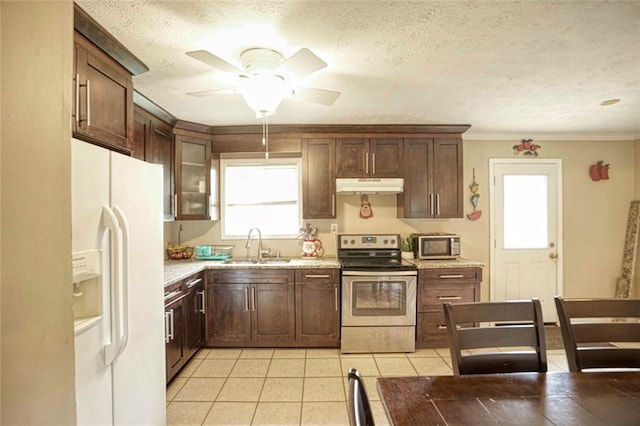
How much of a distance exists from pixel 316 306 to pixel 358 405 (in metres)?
2.53

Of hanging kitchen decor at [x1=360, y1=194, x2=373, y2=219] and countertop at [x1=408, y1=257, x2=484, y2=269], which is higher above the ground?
hanging kitchen decor at [x1=360, y1=194, x2=373, y2=219]

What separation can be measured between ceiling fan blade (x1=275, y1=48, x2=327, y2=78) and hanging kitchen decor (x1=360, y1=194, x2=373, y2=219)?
222 centimetres

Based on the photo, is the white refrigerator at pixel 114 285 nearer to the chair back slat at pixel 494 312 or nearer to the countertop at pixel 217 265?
the countertop at pixel 217 265

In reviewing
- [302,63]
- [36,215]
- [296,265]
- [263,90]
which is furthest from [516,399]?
[296,265]

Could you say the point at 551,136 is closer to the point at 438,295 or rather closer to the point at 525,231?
the point at 525,231

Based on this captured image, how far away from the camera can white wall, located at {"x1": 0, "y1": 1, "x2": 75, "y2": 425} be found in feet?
1.78

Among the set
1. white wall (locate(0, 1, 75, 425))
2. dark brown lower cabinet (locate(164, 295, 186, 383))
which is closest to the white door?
dark brown lower cabinet (locate(164, 295, 186, 383))

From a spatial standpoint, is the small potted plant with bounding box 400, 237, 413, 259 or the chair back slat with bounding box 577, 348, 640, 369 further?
the small potted plant with bounding box 400, 237, 413, 259

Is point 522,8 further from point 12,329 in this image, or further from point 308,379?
point 308,379

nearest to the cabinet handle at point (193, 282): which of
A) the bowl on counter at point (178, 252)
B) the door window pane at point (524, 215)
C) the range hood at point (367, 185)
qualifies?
the bowl on counter at point (178, 252)

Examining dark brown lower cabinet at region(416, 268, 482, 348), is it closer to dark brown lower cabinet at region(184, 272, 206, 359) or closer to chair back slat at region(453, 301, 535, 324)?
chair back slat at region(453, 301, 535, 324)

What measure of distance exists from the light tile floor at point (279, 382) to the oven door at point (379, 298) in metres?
0.35

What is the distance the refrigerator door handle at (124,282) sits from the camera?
139cm

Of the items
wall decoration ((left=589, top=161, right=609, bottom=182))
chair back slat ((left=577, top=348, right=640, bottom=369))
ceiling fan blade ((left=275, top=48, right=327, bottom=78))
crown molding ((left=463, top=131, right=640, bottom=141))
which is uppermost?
crown molding ((left=463, top=131, right=640, bottom=141))
